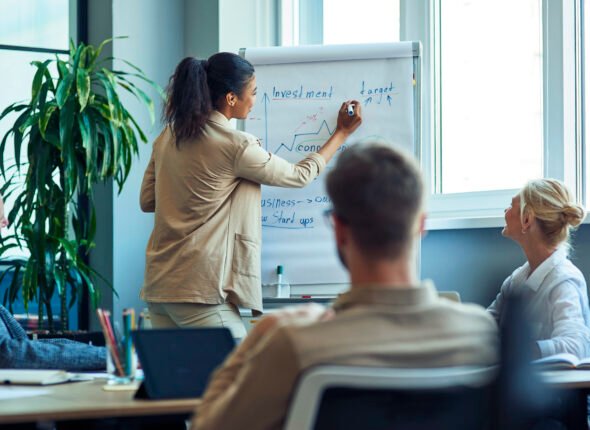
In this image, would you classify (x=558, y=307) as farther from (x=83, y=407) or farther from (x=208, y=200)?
(x=83, y=407)

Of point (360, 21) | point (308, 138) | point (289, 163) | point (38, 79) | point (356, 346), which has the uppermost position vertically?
point (360, 21)

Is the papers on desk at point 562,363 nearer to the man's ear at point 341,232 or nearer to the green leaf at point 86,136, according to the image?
the man's ear at point 341,232

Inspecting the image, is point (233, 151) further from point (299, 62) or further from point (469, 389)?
point (469, 389)

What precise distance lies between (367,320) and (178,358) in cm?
68

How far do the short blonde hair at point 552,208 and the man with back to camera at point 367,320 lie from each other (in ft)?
6.11

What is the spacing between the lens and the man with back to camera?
1.19m

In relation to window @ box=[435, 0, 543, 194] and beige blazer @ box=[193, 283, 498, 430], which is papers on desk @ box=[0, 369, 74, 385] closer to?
beige blazer @ box=[193, 283, 498, 430]

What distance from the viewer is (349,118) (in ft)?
12.5

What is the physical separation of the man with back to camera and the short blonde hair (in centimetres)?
186

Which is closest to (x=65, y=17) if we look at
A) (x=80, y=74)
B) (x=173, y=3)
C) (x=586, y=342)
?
(x=173, y=3)

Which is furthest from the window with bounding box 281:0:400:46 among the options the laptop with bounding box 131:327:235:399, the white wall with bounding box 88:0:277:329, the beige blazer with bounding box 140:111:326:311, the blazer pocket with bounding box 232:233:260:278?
the laptop with bounding box 131:327:235:399

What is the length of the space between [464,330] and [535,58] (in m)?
3.03

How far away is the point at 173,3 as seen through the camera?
5.36 meters

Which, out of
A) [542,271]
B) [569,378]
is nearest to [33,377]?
[569,378]
